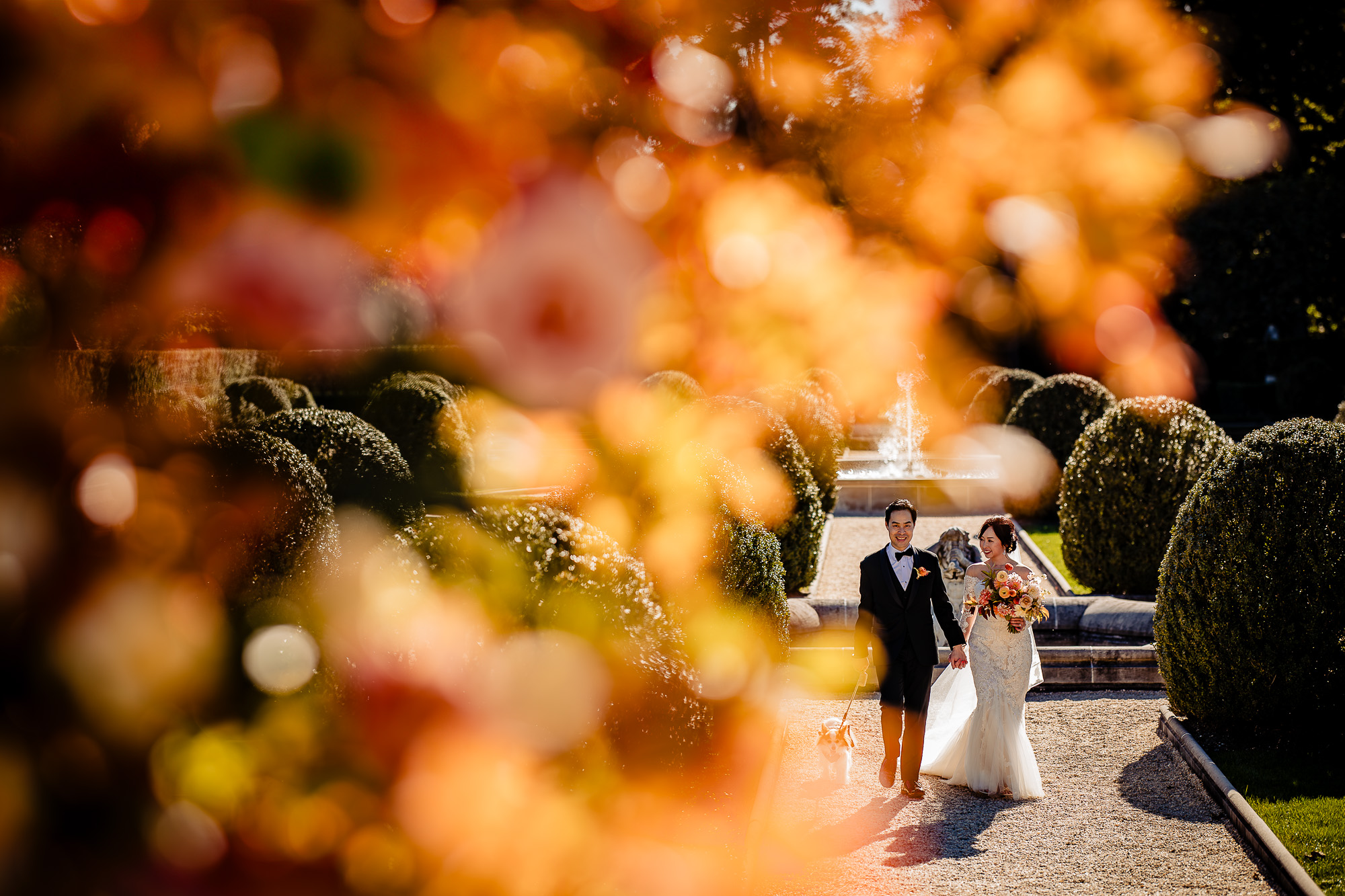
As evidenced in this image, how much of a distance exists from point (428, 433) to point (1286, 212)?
84.9 ft

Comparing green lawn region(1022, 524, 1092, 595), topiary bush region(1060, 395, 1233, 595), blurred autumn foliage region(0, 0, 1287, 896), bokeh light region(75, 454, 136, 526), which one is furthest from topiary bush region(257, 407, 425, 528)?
bokeh light region(75, 454, 136, 526)

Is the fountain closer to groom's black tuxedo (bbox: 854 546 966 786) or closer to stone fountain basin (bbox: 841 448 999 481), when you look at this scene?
stone fountain basin (bbox: 841 448 999 481)

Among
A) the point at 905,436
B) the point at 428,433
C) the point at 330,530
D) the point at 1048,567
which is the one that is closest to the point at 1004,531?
the point at 330,530

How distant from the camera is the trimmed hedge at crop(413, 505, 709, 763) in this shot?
5.05 meters

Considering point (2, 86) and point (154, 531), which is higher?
point (2, 86)

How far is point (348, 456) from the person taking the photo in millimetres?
12297

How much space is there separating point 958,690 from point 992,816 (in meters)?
1.04

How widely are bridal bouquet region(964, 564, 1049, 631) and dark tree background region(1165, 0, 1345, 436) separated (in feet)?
91.0

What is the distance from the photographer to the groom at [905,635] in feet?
19.8

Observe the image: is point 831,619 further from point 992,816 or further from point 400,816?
point 400,816

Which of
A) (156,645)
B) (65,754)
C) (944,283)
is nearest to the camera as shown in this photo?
(65,754)

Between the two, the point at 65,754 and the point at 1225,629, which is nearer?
the point at 65,754

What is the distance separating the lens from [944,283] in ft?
131

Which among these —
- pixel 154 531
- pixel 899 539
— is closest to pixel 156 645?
pixel 154 531
